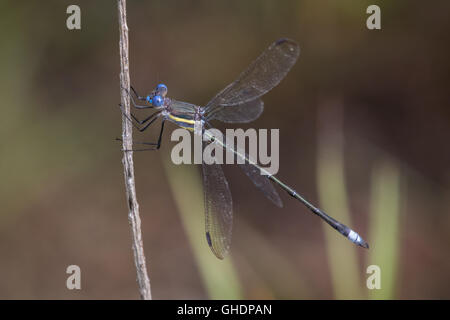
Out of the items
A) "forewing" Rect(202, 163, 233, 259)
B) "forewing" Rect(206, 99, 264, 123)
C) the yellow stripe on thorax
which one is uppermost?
"forewing" Rect(206, 99, 264, 123)

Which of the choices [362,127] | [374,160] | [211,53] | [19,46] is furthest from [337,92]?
[19,46]

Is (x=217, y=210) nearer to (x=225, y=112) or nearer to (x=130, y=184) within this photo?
(x=225, y=112)

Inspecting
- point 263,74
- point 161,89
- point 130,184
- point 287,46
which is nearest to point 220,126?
point 263,74

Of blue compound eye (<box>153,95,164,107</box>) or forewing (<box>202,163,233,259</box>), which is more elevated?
blue compound eye (<box>153,95,164,107</box>)

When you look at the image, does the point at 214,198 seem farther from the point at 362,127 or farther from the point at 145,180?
the point at 362,127

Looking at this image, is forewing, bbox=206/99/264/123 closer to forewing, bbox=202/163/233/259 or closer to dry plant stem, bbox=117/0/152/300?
forewing, bbox=202/163/233/259

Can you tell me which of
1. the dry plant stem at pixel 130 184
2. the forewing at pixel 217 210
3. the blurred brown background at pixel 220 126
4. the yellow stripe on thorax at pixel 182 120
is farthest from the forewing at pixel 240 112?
the dry plant stem at pixel 130 184

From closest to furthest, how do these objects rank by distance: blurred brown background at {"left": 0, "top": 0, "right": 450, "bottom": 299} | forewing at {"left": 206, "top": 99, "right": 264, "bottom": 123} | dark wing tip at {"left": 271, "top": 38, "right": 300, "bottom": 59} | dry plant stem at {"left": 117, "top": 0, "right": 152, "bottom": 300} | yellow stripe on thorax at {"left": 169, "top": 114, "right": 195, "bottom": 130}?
dry plant stem at {"left": 117, "top": 0, "right": 152, "bottom": 300}, dark wing tip at {"left": 271, "top": 38, "right": 300, "bottom": 59}, yellow stripe on thorax at {"left": 169, "top": 114, "right": 195, "bottom": 130}, forewing at {"left": 206, "top": 99, "right": 264, "bottom": 123}, blurred brown background at {"left": 0, "top": 0, "right": 450, "bottom": 299}

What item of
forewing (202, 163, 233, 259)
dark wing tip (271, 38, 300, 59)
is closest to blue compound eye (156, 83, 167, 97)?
forewing (202, 163, 233, 259)
